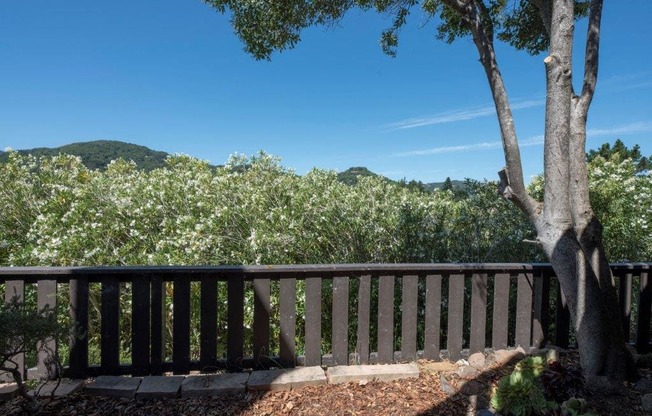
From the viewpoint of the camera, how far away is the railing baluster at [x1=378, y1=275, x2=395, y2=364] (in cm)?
289

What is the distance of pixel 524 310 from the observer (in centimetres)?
314

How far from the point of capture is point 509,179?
104 inches

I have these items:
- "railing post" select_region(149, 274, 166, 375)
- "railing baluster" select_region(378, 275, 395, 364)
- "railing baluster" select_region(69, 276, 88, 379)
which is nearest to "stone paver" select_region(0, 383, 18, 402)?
"railing baluster" select_region(69, 276, 88, 379)

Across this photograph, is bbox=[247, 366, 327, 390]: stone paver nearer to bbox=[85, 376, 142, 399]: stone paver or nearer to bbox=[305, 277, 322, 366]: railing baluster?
bbox=[305, 277, 322, 366]: railing baluster

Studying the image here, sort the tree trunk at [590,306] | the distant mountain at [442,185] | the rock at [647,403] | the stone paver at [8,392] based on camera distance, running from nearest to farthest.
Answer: the rock at [647,403] → the stone paver at [8,392] → the tree trunk at [590,306] → the distant mountain at [442,185]

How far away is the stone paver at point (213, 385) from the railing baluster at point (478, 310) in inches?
71.4

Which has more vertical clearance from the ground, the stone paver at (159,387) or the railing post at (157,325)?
the railing post at (157,325)

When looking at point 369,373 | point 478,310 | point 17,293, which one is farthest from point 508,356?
point 17,293

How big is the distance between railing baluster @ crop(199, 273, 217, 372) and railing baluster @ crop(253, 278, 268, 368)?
0.96ft

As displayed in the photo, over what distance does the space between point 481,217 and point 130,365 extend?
3.67 metres

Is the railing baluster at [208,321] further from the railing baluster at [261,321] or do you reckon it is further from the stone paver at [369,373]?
the stone paver at [369,373]

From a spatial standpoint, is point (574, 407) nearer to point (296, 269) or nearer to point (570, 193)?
point (570, 193)

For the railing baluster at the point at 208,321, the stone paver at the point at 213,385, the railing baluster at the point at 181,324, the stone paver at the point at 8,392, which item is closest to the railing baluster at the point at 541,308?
the stone paver at the point at 213,385

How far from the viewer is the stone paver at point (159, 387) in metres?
2.41
